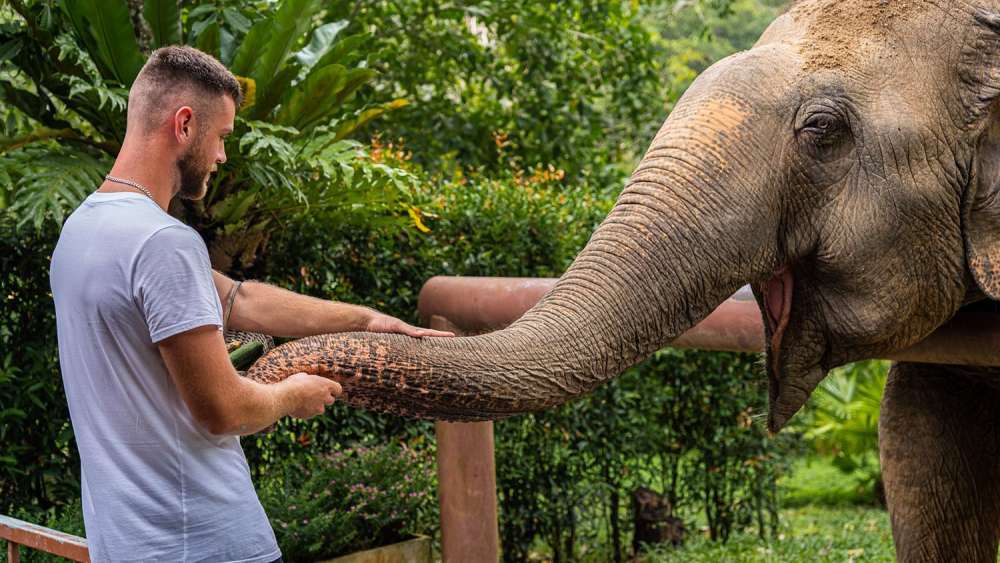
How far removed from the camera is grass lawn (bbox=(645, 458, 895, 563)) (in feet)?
22.1

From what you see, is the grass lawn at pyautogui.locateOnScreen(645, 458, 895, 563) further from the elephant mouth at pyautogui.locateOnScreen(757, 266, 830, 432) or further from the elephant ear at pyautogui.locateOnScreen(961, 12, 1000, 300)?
the elephant ear at pyautogui.locateOnScreen(961, 12, 1000, 300)

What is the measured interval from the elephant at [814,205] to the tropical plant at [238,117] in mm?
2457

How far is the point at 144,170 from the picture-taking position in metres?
2.26

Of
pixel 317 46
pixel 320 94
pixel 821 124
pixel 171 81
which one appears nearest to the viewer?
pixel 171 81

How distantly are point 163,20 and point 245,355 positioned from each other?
320 cm

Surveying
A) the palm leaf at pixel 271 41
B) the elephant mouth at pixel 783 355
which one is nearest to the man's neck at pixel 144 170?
the elephant mouth at pixel 783 355

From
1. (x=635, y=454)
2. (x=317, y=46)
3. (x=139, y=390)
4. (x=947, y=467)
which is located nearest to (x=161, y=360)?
(x=139, y=390)

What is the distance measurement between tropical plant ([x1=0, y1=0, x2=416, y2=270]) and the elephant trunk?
2.44 metres

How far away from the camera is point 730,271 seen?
2568 mm

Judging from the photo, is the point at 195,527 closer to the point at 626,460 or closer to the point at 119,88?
the point at 119,88

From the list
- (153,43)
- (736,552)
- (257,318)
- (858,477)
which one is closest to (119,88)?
(153,43)

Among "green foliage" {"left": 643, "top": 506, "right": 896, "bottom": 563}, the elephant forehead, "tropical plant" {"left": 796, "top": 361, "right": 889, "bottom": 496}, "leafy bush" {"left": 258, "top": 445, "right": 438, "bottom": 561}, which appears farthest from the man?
"tropical plant" {"left": 796, "top": 361, "right": 889, "bottom": 496}

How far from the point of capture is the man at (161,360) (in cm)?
212

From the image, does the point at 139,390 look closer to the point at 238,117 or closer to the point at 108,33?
the point at 238,117
